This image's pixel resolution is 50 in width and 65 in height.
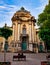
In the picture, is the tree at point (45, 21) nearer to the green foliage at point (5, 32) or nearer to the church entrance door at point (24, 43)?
the church entrance door at point (24, 43)

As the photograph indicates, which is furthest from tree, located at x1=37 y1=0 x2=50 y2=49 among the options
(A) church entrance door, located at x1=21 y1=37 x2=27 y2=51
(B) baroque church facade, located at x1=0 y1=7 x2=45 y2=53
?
(A) church entrance door, located at x1=21 y1=37 x2=27 y2=51

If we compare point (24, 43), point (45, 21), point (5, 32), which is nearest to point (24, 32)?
point (24, 43)

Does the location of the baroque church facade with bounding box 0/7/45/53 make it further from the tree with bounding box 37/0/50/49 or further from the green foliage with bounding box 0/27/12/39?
the tree with bounding box 37/0/50/49

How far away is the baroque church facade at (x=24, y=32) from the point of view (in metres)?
53.5

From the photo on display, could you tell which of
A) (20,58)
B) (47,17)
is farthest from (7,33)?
(20,58)

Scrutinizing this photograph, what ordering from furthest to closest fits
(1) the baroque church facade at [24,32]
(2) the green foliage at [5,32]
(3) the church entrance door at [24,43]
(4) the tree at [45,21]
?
(2) the green foliage at [5,32]
(3) the church entrance door at [24,43]
(1) the baroque church facade at [24,32]
(4) the tree at [45,21]

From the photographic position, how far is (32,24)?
180 ft

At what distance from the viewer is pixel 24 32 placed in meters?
54.9

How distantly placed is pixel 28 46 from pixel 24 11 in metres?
8.13

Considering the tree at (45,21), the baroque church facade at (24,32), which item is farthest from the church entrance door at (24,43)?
the tree at (45,21)

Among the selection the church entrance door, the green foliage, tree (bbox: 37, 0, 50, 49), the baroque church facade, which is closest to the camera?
tree (bbox: 37, 0, 50, 49)

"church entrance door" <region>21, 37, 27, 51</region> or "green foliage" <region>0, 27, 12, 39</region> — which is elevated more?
"green foliage" <region>0, 27, 12, 39</region>

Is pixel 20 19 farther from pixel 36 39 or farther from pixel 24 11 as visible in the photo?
pixel 36 39

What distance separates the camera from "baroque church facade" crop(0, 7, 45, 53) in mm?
53531
